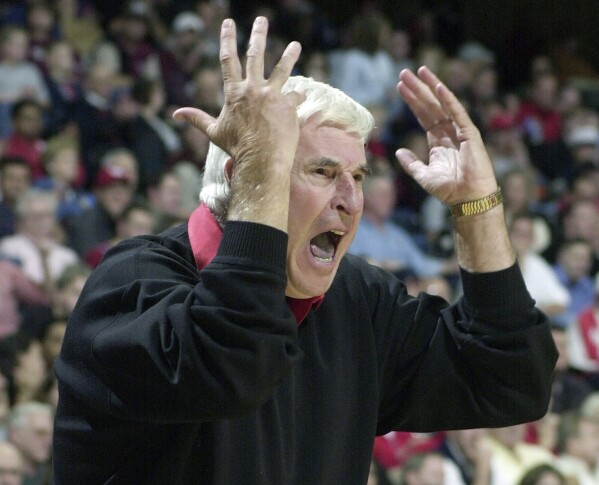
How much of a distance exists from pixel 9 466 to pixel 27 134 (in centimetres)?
310

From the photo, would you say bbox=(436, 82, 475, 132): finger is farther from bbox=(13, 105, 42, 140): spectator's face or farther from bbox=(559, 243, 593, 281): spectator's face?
bbox=(559, 243, 593, 281): spectator's face

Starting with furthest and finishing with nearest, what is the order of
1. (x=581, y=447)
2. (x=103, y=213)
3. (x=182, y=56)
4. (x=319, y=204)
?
(x=182, y=56) → (x=103, y=213) → (x=581, y=447) → (x=319, y=204)

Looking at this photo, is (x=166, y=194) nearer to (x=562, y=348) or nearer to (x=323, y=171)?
(x=562, y=348)

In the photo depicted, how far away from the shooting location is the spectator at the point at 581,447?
244 inches

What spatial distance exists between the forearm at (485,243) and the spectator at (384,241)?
4.80 meters

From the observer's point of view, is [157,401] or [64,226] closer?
[157,401]

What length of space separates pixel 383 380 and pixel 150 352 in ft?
2.42

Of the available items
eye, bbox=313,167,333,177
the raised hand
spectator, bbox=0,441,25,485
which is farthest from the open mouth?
spectator, bbox=0,441,25,485

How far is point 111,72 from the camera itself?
8.49 m

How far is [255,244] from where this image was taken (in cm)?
193

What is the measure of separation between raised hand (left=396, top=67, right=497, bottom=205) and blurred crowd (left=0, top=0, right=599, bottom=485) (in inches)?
59.2

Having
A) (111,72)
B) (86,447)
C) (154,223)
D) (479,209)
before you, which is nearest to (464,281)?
(479,209)

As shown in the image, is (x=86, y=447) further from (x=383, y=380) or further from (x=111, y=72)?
(x=111, y=72)

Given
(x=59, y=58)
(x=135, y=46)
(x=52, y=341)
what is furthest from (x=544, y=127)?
(x=52, y=341)
